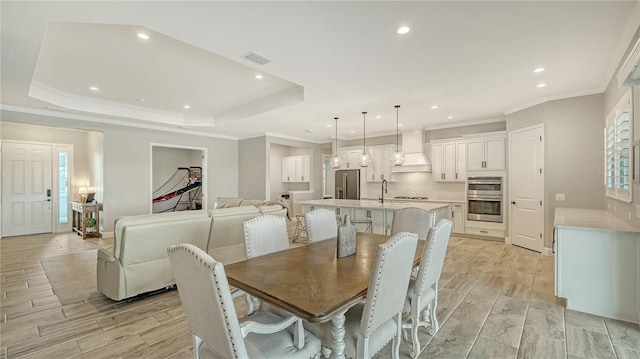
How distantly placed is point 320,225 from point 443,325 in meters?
1.44

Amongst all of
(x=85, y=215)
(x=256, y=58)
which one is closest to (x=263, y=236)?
(x=256, y=58)

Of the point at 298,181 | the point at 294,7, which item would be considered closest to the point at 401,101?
the point at 294,7

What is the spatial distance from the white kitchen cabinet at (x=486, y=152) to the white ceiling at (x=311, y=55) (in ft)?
1.57

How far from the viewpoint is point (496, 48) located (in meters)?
2.93

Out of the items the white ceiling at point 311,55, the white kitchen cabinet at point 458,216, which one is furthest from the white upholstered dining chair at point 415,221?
the white kitchen cabinet at point 458,216

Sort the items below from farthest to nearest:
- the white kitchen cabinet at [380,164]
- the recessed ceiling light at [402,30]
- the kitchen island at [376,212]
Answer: the white kitchen cabinet at [380,164] < the kitchen island at [376,212] < the recessed ceiling light at [402,30]

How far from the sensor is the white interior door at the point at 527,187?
A: 4902 mm

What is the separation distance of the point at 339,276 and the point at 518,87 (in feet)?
13.7

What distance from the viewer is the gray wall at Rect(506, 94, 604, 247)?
4312 mm

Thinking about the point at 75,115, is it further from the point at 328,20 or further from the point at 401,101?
the point at 401,101

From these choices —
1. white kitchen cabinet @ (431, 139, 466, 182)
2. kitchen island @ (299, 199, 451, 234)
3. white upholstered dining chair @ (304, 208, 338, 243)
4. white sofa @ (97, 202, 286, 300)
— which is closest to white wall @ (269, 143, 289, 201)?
kitchen island @ (299, 199, 451, 234)

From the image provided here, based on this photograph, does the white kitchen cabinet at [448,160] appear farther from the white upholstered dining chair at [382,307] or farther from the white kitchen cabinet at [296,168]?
the white upholstered dining chair at [382,307]

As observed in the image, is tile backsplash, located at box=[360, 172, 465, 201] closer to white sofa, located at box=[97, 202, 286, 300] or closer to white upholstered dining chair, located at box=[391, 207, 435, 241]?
white upholstered dining chair, located at box=[391, 207, 435, 241]

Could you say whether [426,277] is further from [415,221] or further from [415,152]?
[415,152]
